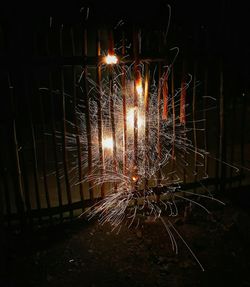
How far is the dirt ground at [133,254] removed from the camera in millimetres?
4270

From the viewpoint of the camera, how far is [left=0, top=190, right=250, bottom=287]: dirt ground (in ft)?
14.0

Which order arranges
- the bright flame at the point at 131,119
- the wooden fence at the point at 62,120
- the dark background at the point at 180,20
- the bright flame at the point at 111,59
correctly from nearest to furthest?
1. the wooden fence at the point at 62,120
2. the bright flame at the point at 111,59
3. the dark background at the point at 180,20
4. the bright flame at the point at 131,119

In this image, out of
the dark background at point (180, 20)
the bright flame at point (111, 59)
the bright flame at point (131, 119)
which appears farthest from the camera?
the bright flame at point (131, 119)

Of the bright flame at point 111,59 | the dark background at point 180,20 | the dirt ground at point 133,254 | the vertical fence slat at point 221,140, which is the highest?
the dark background at point 180,20

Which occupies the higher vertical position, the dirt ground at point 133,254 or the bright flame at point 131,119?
the bright flame at point 131,119

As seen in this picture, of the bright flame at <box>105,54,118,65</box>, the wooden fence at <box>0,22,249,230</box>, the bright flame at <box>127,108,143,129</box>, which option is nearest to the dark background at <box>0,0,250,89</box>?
the wooden fence at <box>0,22,249,230</box>

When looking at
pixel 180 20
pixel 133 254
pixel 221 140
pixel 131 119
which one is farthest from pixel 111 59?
pixel 180 20

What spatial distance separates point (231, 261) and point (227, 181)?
6.87 feet

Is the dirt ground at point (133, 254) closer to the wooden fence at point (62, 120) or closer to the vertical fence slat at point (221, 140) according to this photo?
the wooden fence at point (62, 120)

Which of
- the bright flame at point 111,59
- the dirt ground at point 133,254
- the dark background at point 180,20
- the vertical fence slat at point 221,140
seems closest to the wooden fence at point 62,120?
the vertical fence slat at point 221,140

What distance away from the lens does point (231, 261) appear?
452 cm

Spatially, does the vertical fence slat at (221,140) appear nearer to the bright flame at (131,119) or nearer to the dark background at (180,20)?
the dark background at (180,20)

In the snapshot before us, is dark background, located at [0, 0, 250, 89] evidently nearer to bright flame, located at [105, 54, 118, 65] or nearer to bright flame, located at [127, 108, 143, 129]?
bright flame, located at [105, 54, 118, 65]

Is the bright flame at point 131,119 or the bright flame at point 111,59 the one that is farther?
the bright flame at point 131,119
